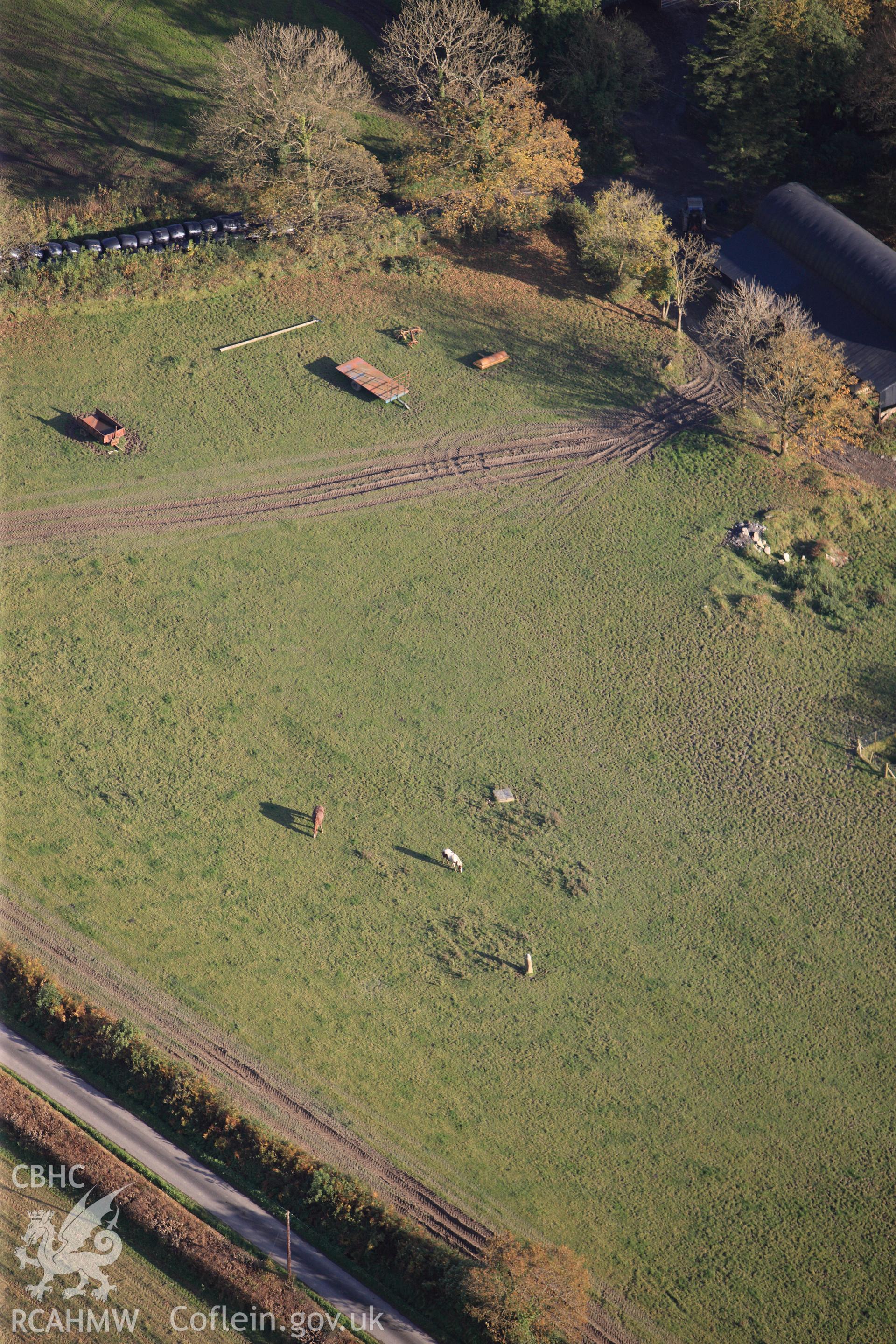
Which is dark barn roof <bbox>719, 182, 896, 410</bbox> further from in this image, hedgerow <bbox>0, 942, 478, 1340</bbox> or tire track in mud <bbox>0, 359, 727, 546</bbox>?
hedgerow <bbox>0, 942, 478, 1340</bbox>

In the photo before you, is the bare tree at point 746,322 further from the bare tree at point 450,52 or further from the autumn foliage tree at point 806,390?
the bare tree at point 450,52

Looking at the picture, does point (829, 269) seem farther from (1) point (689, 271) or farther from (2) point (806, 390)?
(2) point (806, 390)

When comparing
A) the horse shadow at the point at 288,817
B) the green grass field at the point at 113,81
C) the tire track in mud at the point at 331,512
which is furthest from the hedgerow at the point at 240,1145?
the green grass field at the point at 113,81

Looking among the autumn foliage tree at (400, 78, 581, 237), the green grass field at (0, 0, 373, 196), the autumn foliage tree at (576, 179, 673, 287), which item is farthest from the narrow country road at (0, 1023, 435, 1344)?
the autumn foliage tree at (576, 179, 673, 287)

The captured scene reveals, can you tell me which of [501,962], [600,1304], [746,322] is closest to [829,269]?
[746,322]

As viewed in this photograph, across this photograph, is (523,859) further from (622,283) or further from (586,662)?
(622,283)
